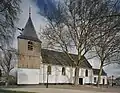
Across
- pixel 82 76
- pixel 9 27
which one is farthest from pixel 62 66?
pixel 9 27

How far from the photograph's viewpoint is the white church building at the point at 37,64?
56756mm

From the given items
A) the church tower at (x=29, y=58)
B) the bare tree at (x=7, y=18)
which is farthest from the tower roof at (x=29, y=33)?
the bare tree at (x=7, y=18)

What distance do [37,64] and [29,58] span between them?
2.71 meters

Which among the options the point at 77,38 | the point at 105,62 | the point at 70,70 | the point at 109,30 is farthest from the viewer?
the point at 70,70

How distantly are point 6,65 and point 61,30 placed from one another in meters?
29.5

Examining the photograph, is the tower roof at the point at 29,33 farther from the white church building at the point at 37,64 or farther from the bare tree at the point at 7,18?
the bare tree at the point at 7,18

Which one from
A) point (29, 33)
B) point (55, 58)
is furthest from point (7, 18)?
point (55, 58)

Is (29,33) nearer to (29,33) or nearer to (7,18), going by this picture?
(29,33)

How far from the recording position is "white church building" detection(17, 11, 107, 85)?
186 ft

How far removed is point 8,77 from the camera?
58969 mm

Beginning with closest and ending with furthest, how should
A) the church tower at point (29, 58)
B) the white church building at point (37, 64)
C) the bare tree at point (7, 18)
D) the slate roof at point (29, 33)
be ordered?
1. the bare tree at point (7, 18)
2. the church tower at point (29, 58)
3. the white church building at point (37, 64)
4. the slate roof at point (29, 33)

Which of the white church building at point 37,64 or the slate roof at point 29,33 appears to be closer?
the white church building at point 37,64

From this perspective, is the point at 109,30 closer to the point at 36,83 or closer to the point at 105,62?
the point at 105,62

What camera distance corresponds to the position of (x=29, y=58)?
2292 inches
